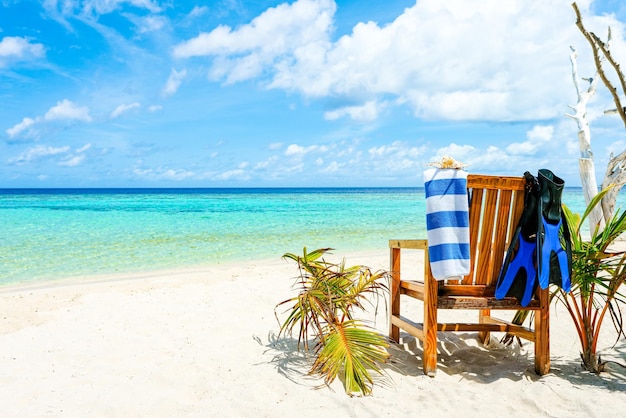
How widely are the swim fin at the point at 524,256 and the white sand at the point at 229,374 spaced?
1.94 feet

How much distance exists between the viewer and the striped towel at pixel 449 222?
3127 millimetres

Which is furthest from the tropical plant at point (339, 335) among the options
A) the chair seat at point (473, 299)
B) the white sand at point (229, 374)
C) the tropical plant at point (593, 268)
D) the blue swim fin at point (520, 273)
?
the tropical plant at point (593, 268)

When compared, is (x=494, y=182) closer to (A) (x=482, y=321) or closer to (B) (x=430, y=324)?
(B) (x=430, y=324)

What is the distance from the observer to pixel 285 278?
23.3ft

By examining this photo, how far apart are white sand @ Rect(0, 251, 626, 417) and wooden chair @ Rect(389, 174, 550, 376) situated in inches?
10.7

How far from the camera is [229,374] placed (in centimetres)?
334

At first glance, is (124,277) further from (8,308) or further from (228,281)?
(8,308)

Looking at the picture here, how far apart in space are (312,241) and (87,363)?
33.3ft

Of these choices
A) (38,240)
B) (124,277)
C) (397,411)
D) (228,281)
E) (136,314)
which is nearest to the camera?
(397,411)

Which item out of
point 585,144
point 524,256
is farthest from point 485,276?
point 585,144

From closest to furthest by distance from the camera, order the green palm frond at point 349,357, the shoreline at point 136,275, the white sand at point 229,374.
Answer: the white sand at point 229,374 → the green palm frond at point 349,357 → the shoreline at point 136,275

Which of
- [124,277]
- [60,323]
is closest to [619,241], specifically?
[124,277]

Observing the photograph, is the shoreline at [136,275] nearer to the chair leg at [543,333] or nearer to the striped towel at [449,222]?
the chair leg at [543,333]

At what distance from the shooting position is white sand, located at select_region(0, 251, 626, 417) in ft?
9.44
